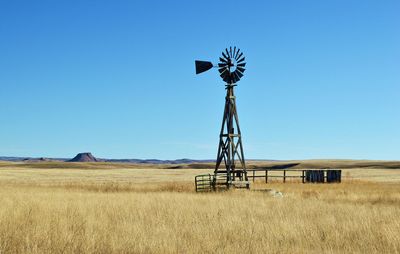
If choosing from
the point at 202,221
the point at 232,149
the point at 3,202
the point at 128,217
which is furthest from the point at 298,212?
the point at 232,149

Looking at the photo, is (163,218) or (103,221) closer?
(103,221)

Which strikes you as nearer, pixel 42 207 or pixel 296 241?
pixel 296 241

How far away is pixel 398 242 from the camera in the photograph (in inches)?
398

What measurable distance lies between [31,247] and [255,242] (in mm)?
4084

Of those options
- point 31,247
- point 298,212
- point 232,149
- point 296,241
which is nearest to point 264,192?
point 232,149

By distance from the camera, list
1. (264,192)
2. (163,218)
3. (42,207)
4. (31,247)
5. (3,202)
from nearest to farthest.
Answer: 1. (31,247)
2. (163,218)
3. (42,207)
4. (3,202)
5. (264,192)

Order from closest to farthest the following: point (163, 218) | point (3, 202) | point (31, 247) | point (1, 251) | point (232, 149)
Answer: point (1, 251) → point (31, 247) → point (163, 218) → point (3, 202) → point (232, 149)

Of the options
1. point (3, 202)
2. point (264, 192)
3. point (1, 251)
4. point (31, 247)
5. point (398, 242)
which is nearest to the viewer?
point (1, 251)

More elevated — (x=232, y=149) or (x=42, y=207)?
(x=232, y=149)

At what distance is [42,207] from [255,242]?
8375mm

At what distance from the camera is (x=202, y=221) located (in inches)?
540

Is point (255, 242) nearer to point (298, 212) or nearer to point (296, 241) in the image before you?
point (296, 241)

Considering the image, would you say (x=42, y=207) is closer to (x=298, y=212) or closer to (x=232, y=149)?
(x=298, y=212)

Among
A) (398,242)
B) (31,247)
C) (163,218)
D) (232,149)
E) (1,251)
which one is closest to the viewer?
(1,251)
